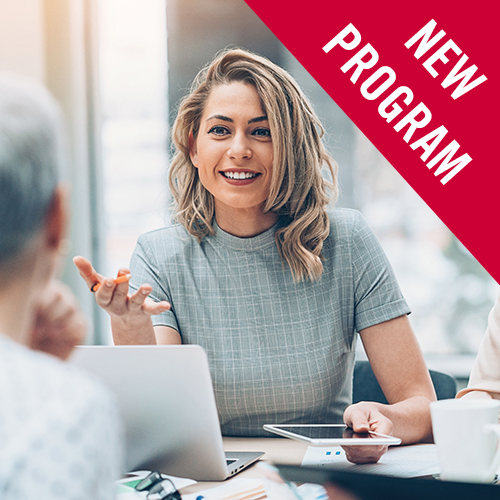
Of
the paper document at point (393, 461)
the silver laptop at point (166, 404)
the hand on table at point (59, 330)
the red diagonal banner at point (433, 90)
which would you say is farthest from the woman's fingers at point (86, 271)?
the red diagonal banner at point (433, 90)

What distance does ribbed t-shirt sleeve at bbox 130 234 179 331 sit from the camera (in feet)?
4.96

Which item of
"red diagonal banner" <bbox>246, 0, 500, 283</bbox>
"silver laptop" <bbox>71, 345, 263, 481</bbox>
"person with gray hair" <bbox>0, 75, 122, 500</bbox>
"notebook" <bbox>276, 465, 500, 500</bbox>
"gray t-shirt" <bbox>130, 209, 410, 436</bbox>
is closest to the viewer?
"person with gray hair" <bbox>0, 75, 122, 500</bbox>

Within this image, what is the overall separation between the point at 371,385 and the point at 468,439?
0.78 m

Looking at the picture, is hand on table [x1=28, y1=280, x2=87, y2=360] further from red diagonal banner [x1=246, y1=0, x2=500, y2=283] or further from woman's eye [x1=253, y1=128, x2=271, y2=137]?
red diagonal banner [x1=246, y1=0, x2=500, y2=283]

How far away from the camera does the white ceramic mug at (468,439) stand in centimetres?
79

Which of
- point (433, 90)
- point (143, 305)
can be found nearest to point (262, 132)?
point (143, 305)

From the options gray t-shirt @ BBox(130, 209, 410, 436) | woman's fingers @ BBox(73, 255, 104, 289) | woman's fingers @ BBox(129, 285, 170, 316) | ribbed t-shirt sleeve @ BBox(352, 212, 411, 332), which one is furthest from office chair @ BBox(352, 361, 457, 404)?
woman's fingers @ BBox(73, 255, 104, 289)

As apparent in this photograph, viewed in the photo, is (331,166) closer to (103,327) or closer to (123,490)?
(123,490)

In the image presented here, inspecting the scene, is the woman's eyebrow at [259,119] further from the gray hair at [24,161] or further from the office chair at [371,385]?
the gray hair at [24,161]

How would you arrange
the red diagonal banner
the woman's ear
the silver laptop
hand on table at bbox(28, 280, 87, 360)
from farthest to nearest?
the red diagonal banner
the woman's ear
the silver laptop
hand on table at bbox(28, 280, 87, 360)

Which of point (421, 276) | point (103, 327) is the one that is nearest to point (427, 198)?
point (421, 276)

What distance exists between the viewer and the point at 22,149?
1.47 feet

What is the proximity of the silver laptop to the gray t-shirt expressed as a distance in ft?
1.54

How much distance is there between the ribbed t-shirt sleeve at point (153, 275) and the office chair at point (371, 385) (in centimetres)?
51
